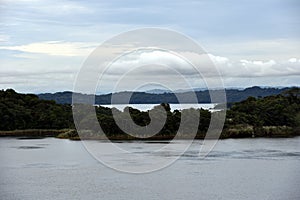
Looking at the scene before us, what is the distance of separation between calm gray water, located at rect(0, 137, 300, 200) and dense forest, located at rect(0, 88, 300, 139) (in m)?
7.40

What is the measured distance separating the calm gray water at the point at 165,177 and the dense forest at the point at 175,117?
740 cm

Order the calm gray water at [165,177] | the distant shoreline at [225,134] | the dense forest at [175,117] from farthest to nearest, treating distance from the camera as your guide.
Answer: the dense forest at [175,117], the distant shoreline at [225,134], the calm gray water at [165,177]

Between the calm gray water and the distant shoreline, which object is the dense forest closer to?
the distant shoreline

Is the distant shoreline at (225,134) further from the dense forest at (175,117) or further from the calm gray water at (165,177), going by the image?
the calm gray water at (165,177)

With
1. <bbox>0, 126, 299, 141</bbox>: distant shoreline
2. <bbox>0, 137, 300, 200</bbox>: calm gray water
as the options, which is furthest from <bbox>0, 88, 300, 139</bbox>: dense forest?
<bbox>0, 137, 300, 200</bbox>: calm gray water

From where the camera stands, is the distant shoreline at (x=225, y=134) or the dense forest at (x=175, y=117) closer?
the distant shoreline at (x=225, y=134)

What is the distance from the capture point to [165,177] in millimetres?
19391

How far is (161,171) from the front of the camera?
824 inches

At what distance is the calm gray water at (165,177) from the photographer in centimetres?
1628

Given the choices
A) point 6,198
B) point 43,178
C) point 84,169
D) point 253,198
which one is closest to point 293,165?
point 253,198

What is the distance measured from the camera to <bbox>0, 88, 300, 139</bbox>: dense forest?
35406mm

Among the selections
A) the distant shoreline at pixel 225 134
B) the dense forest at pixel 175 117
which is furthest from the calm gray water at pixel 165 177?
the dense forest at pixel 175 117

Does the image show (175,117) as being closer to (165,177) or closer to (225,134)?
(225,134)

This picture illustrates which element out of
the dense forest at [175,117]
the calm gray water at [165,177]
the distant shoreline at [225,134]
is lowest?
the calm gray water at [165,177]
